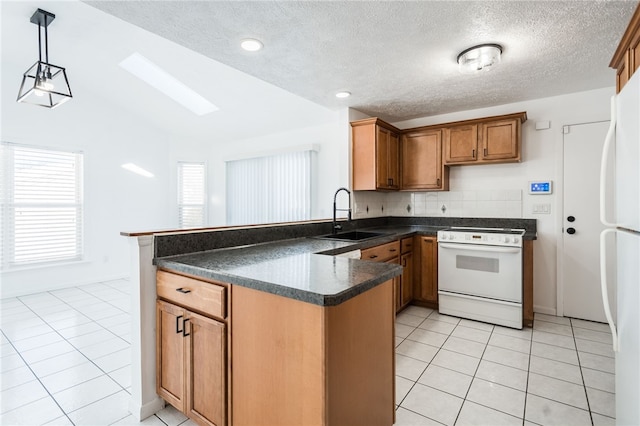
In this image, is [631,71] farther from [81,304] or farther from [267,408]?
[81,304]

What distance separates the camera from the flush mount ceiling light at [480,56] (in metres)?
2.26

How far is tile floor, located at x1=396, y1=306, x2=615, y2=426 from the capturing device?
1808mm

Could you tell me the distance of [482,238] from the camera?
3.12 metres

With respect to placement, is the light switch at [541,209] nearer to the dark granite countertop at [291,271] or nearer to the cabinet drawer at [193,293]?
the dark granite countertop at [291,271]

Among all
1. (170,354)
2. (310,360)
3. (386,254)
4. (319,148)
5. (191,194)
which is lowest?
(170,354)

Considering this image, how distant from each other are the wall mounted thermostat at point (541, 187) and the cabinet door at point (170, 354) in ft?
12.1

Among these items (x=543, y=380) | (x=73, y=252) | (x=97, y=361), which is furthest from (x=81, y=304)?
(x=543, y=380)

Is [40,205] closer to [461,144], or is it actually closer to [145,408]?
[145,408]

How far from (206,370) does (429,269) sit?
8.91 ft

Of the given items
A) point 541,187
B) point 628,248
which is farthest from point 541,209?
point 628,248

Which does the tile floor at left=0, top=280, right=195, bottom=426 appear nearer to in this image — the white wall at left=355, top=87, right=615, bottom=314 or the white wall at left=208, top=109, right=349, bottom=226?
the white wall at left=208, top=109, right=349, bottom=226

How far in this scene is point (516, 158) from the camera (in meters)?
3.37

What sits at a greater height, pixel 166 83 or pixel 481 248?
pixel 166 83

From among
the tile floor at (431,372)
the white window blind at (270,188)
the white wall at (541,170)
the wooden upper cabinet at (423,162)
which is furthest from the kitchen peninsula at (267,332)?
the white window blind at (270,188)
